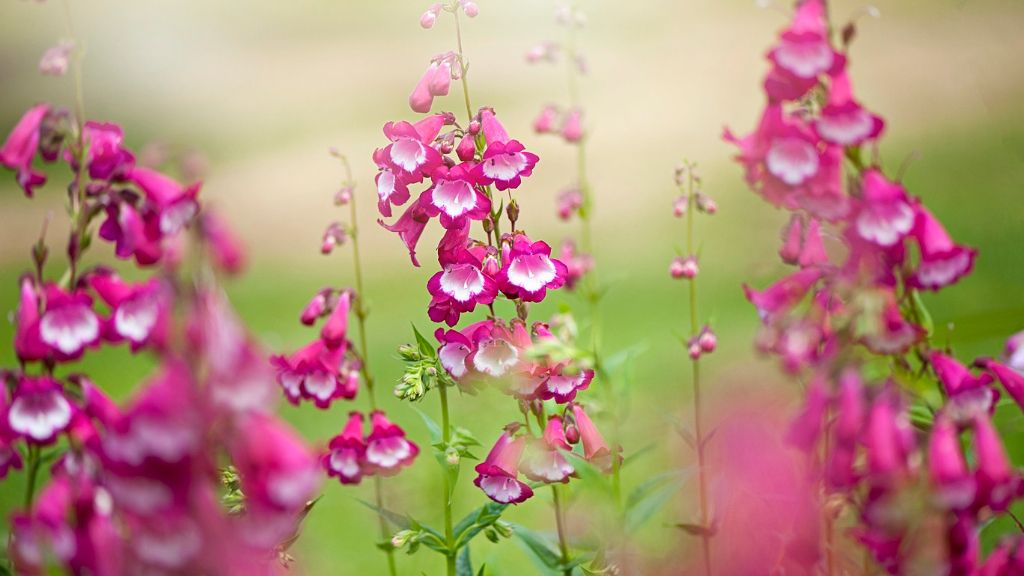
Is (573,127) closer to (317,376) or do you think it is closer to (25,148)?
(317,376)

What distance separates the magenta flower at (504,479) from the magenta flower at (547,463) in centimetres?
4

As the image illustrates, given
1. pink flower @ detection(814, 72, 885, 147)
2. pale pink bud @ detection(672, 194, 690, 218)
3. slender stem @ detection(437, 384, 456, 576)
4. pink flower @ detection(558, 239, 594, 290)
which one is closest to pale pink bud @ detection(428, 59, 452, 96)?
slender stem @ detection(437, 384, 456, 576)

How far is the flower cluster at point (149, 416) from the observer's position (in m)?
1.09

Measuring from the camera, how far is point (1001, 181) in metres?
6.52

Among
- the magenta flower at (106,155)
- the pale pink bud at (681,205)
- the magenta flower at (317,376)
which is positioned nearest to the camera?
the magenta flower at (106,155)

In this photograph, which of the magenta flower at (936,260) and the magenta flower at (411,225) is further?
the magenta flower at (411,225)

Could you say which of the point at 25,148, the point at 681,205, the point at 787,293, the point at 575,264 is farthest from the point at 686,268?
the point at 25,148

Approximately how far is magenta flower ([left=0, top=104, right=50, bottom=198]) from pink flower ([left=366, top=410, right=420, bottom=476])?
0.92 metres

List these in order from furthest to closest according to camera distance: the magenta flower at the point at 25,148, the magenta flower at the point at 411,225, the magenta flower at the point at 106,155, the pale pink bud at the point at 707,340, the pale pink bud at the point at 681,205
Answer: the pale pink bud at the point at 681,205 → the pale pink bud at the point at 707,340 → the magenta flower at the point at 411,225 → the magenta flower at the point at 25,148 → the magenta flower at the point at 106,155

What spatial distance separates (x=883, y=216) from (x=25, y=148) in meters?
1.38

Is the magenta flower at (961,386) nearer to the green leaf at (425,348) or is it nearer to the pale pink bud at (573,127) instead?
the green leaf at (425,348)

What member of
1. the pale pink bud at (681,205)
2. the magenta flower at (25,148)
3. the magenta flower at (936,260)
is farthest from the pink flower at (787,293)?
the magenta flower at (25,148)

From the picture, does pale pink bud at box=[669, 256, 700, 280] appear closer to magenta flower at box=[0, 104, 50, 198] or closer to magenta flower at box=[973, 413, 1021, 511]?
magenta flower at box=[973, 413, 1021, 511]

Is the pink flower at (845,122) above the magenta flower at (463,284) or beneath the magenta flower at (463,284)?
above
